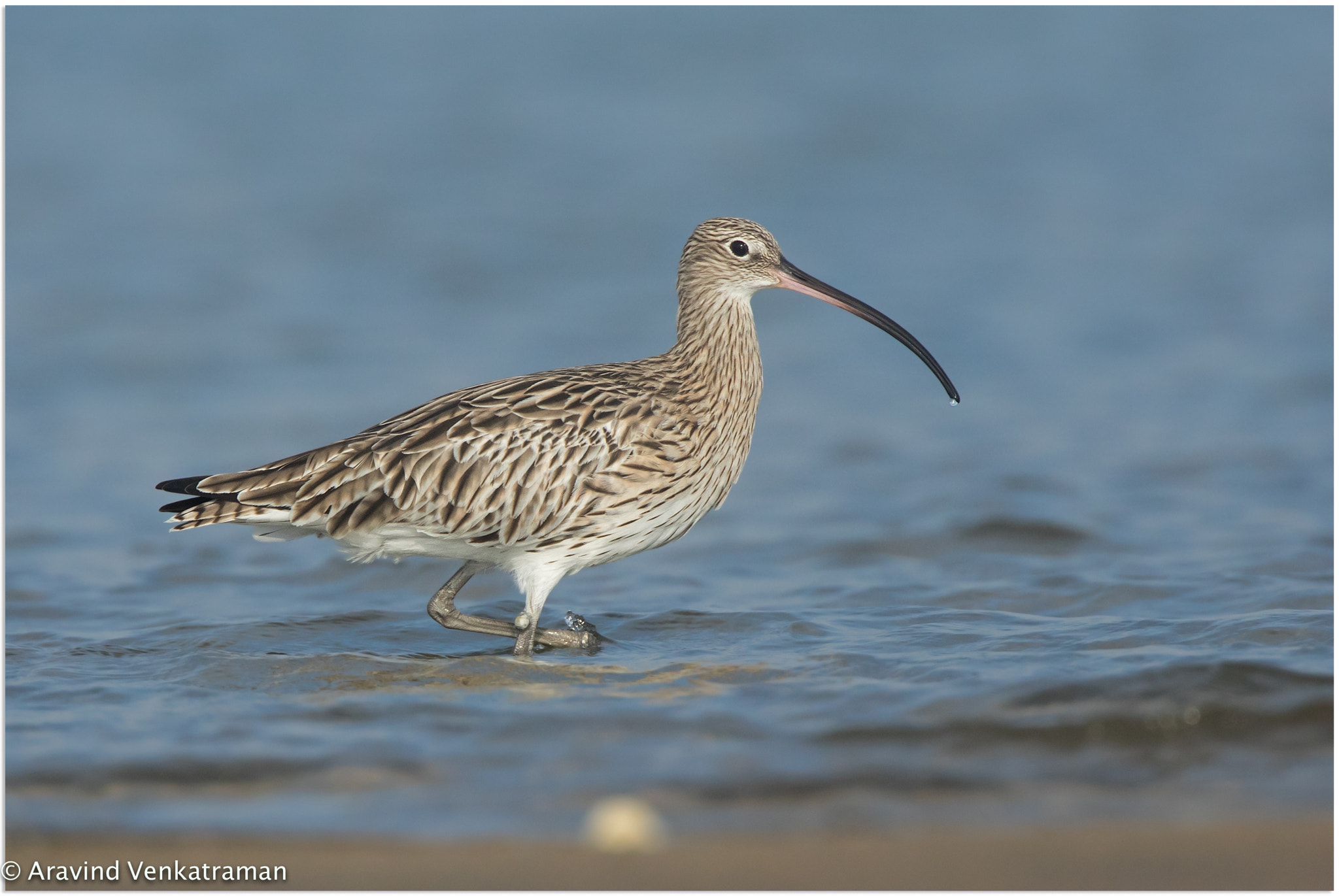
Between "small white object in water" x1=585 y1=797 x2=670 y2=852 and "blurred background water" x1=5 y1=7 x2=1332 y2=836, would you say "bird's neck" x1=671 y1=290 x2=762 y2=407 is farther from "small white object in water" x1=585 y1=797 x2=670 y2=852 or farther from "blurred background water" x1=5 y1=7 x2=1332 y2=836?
"small white object in water" x1=585 y1=797 x2=670 y2=852

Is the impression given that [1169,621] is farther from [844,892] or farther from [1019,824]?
[844,892]

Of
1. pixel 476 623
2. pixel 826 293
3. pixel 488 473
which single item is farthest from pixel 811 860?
pixel 826 293

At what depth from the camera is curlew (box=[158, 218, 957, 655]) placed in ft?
29.3

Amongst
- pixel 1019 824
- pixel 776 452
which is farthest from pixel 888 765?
pixel 776 452

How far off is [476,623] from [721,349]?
2318 millimetres

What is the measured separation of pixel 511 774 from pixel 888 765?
1.71 m

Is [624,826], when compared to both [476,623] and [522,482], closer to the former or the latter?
[522,482]

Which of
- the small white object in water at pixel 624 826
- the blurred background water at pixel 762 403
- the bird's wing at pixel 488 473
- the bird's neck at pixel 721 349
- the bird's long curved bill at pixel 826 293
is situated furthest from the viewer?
the bird's long curved bill at pixel 826 293

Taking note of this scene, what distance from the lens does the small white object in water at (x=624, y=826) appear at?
20.4 feet

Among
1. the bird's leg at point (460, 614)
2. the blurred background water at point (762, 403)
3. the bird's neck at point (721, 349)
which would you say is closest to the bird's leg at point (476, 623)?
the bird's leg at point (460, 614)

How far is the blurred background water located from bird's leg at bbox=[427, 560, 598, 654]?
134mm

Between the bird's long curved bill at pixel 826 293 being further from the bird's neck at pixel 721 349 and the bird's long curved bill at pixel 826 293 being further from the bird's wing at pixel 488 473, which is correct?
the bird's wing at pixel 488 473

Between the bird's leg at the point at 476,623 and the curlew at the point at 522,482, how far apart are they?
2 cm

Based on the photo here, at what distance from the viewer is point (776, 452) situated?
14.4 m
